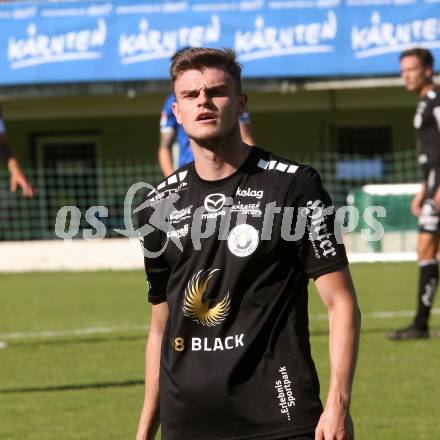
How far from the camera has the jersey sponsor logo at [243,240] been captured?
3.91 meters

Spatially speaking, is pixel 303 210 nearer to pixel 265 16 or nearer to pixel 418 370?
pixel 418 370

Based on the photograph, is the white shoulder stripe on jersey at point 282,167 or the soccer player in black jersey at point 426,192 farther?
the soccer player in black jersey at point 426,192

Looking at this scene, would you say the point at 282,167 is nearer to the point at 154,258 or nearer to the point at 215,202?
the point at 215,202

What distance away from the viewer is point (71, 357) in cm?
1018

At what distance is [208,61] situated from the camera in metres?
3.93

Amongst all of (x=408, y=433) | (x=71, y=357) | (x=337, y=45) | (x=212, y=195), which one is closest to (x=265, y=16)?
(x=337, y=45)

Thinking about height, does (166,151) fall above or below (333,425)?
above

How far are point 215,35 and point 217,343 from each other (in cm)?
1986

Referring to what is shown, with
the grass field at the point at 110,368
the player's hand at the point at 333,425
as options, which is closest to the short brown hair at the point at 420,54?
the grass field at the point at 110,368

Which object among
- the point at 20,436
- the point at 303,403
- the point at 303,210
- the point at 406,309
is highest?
the point at 303,210

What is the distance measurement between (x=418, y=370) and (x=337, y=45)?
50.3 feet

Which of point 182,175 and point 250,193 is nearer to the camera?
point 250,193

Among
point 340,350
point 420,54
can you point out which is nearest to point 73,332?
point 420,54

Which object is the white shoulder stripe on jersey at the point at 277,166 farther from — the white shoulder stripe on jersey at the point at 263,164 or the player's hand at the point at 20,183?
the player's hand at the point at 20,183
